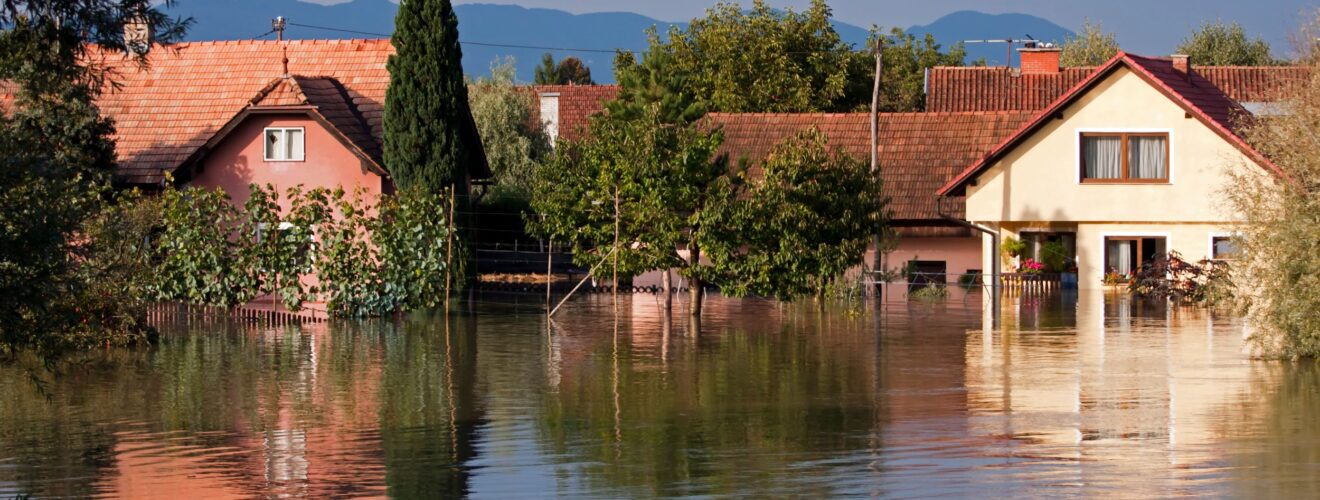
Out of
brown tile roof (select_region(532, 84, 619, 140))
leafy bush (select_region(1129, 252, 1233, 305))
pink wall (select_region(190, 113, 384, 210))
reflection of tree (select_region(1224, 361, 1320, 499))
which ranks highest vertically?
brown tile roof (select_region(532, 84, 619, 140))

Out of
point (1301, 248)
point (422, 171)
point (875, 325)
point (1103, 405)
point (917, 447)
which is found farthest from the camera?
point (422, 171)

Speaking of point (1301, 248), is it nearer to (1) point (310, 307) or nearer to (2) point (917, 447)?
(2) point (917, 447)

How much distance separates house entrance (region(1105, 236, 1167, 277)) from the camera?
41.4m

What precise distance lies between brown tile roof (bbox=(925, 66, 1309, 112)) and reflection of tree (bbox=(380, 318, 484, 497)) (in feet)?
89.8

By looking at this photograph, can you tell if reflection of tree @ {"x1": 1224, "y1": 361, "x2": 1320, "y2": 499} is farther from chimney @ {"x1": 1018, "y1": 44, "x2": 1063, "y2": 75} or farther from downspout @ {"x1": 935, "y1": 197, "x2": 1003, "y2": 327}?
chimney @ {"x1": 1018, "y1": 44, "x2": 1063, "y2": 75}

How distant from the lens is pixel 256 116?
133ft

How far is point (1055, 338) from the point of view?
88.4 feet

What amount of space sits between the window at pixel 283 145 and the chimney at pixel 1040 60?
23375mm

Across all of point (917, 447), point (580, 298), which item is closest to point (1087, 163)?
point (580, 298)

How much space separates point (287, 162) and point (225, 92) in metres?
4.17

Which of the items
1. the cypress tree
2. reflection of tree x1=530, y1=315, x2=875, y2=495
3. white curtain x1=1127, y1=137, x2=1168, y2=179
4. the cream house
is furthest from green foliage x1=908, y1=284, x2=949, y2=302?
reflection of tree x1=530, y1=315, x2=875, y2=495

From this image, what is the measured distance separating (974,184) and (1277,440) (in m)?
26.8

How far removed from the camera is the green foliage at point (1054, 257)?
4153 centimetres

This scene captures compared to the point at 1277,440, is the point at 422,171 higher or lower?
higher
